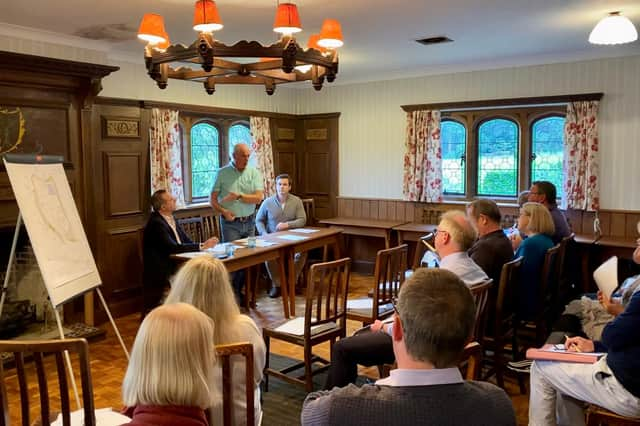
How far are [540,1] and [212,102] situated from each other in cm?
375

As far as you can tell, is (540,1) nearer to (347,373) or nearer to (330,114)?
Result: (347,373)

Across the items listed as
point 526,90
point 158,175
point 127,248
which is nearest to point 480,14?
point 526,90

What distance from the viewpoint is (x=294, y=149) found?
24.5 ft

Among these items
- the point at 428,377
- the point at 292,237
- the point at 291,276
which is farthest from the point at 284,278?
the point at 428,377

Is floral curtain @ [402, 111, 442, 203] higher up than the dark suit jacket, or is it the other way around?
floral curtain @ [402, 111, 442, 203]

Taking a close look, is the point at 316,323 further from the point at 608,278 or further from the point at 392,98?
the point at 392,98

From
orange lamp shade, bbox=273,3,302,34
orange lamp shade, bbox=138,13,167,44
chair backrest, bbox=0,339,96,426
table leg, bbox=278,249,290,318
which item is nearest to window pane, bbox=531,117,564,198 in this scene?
table leg, bbox=278,249,290,318

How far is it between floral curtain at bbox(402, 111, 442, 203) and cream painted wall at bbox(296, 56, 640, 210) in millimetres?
196

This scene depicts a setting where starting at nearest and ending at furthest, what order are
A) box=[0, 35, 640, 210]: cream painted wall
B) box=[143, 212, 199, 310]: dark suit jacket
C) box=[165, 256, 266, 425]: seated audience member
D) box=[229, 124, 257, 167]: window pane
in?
box=[165, 256, 266, 425]: seated audience member
box=[143, 212, 199, 310]: dark suit jacket
box=[0, 35, 640, 210]: cream painted wall
box=[229, 124, 257, 167]: window pane

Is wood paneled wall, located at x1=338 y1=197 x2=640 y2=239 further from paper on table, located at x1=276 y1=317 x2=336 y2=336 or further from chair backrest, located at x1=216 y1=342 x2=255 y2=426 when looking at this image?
chair backrest, located at x1=216 y1=342 x2=255 y2=426

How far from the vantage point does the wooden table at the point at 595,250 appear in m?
5.05

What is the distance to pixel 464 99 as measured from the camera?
20.3 feet

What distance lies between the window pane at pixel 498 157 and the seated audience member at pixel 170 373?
5.20m

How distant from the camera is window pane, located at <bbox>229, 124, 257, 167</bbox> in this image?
6.68 meters
